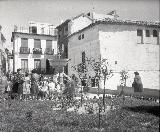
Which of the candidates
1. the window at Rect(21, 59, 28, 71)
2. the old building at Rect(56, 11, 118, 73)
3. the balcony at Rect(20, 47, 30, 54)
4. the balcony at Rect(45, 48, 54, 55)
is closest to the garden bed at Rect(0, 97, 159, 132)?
the old building at Rect(56, 11, 118, 73)

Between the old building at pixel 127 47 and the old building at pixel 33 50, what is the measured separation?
10428 mm

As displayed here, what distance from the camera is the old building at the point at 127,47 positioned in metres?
24.5

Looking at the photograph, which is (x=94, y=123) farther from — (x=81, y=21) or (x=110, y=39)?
(x=81, y=21)

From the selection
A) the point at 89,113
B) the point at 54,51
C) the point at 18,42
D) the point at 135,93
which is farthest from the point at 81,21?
the point at 89,113

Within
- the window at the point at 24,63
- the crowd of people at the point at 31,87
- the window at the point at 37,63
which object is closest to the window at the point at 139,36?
the crowd of people at the point at 31,87

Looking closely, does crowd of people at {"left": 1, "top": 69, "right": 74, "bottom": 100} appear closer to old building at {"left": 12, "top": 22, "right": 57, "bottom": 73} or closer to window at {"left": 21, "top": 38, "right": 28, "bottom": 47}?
old building at {"left": 12, "top": 22, "right": 57, "bottom": 73}

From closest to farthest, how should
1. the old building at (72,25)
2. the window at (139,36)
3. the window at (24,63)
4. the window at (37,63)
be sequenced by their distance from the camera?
the window at (139,36) < the old building at (72,25) < the window at (24,63) < the window at (37,63)

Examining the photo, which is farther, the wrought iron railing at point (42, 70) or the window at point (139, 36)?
the wrought iron railing at point (42, 70)

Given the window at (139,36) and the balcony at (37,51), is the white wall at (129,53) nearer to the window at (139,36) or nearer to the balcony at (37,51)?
the window at (139,36)

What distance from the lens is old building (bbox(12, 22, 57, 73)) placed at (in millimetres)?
34219

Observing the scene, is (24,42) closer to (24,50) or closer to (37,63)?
(24,50)

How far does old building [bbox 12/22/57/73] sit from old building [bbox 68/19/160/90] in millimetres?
10428

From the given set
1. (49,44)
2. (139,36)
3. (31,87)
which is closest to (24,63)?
(49,44)

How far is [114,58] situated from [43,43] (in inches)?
578
